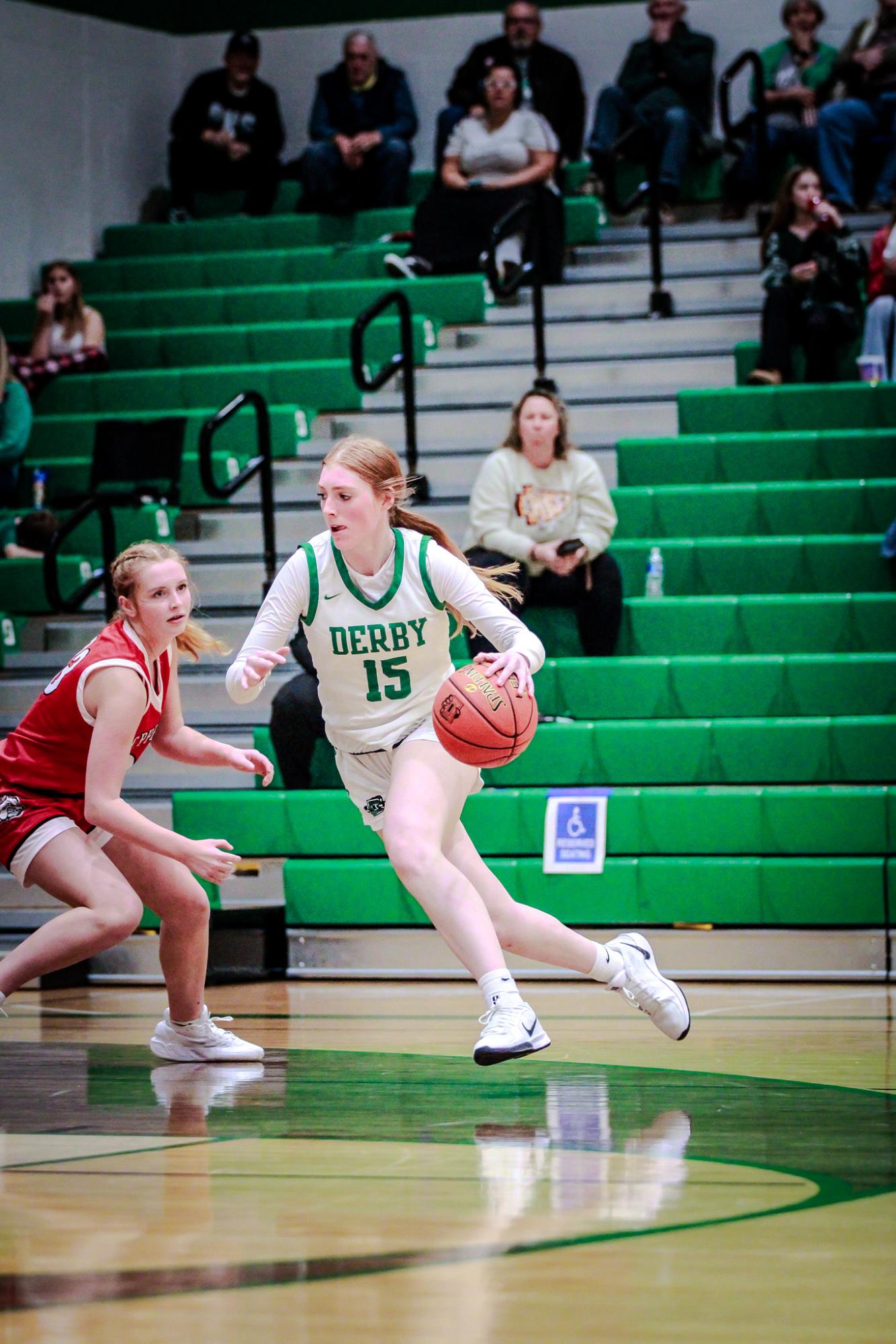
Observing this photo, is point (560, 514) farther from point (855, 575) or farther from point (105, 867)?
point (105, 867)

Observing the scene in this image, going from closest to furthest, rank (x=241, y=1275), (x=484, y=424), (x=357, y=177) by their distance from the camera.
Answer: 1. (x=241, y=1275)
2. (x=484, y=424)
3. (x=357, y=177)

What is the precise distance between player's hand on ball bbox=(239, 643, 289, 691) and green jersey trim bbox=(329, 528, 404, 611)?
25cm

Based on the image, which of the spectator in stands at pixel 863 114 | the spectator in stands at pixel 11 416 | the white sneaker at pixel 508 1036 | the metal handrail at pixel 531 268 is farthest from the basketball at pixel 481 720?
the spectator in stands at pixel 863 114

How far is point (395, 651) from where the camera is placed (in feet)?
13.7

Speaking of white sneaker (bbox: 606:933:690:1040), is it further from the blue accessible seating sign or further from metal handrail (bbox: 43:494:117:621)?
metal handrail (bbox: 43:494:117:621)

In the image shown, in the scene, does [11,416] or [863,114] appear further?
[863,114]

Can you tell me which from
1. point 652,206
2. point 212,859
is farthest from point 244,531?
point 212,859

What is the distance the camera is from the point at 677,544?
24.5ft

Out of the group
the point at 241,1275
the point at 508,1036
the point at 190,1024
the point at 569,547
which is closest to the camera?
the point at 241,1275

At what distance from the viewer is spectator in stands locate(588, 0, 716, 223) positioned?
1005cm

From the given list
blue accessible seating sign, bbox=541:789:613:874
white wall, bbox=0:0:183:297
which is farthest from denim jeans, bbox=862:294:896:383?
white wall, bbox=0:0:183:297

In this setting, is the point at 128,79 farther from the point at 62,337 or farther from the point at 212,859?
the point at 212,859

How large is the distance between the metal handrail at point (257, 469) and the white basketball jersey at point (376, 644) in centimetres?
345

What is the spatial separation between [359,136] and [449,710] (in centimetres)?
711
